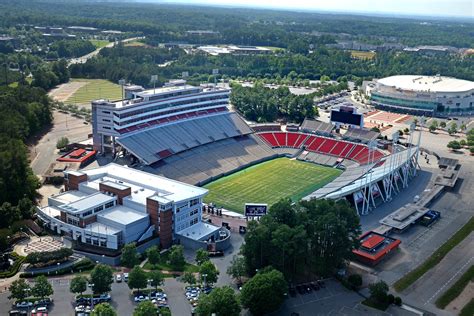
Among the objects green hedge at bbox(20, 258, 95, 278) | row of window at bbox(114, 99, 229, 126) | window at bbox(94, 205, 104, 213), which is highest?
row of window at bbox(114, 99, 229, 126)

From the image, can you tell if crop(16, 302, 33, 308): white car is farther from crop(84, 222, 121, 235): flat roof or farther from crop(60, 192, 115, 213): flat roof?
crop(60, 192, 115, 213): flat roof

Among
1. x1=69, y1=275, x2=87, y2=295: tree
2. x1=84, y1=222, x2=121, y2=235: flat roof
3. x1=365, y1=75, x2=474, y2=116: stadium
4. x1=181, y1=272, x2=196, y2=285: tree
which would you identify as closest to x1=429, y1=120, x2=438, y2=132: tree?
x1=365, y1=75, x2=474, y2=116: stadium

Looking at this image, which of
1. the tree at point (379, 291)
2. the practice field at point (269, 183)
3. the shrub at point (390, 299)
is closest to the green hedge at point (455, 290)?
the shrub at point (390, 299)

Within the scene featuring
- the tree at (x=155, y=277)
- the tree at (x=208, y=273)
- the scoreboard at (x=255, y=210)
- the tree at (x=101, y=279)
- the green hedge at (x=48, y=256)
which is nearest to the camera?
the tree at (x=101, y=279)

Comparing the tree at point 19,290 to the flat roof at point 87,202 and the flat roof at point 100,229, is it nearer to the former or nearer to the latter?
the flat roof at point 100,229

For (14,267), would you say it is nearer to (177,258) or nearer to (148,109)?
(177,258)
